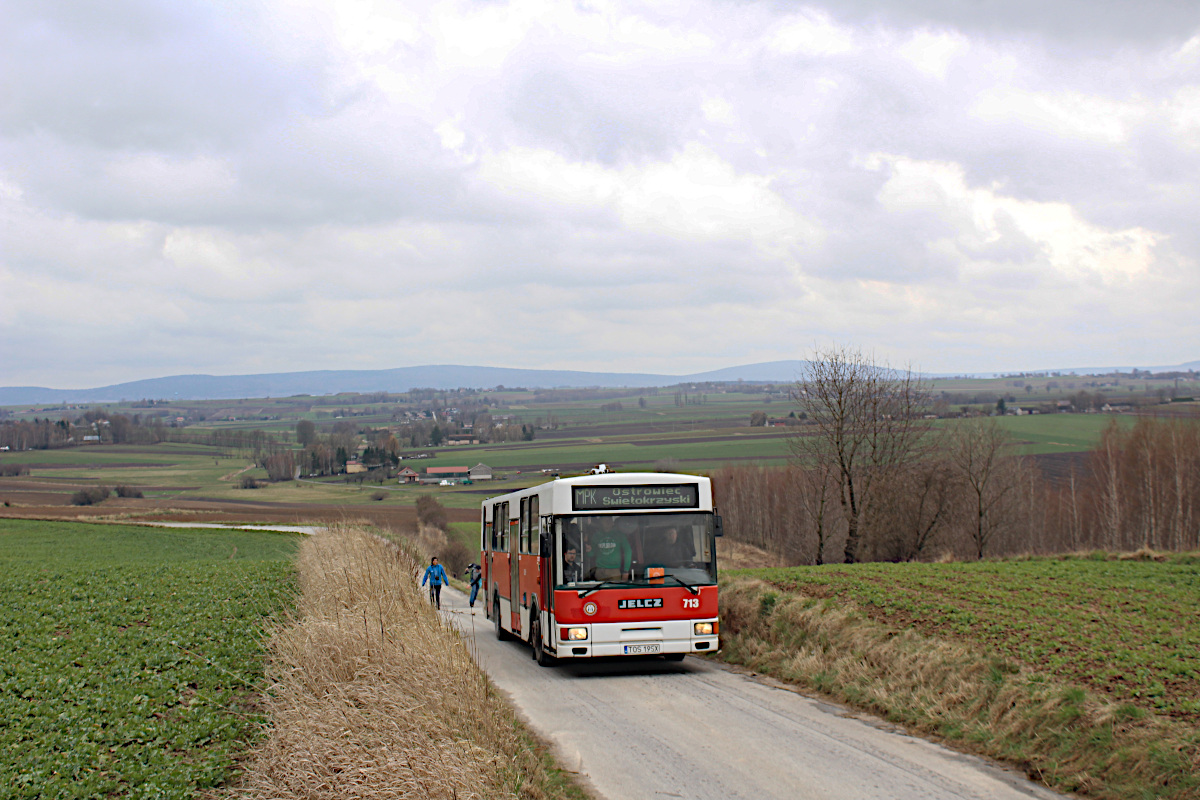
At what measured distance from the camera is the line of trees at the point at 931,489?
40219 millimetres

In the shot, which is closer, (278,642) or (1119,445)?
(278,642)

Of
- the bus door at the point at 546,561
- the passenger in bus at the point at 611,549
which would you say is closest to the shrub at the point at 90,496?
the bus door at the point at 546,561

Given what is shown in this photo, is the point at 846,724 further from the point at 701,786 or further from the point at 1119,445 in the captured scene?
the point at 1119,445

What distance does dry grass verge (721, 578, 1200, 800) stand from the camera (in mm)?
7965

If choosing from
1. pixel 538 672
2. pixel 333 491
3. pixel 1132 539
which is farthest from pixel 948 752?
pixel 333 491

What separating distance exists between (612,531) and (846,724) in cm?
522

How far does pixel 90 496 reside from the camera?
94.6 metres

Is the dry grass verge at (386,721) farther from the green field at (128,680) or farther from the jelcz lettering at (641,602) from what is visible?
the jelcz lettering at (641,602)

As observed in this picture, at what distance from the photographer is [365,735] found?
7.53 metres

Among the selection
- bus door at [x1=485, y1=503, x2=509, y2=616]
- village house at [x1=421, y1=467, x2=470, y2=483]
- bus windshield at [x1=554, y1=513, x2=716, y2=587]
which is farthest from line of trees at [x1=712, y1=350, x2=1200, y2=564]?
village house at [x1=421, y1=467, x2=470, y2=483]

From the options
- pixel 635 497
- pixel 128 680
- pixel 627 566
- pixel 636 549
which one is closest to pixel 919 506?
pixel 635 497

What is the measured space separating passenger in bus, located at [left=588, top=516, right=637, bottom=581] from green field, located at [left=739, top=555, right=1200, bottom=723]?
4.08 meters

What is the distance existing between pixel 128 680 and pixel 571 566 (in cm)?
645

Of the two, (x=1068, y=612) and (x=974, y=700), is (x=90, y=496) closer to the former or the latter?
(x=1068, y=612)
